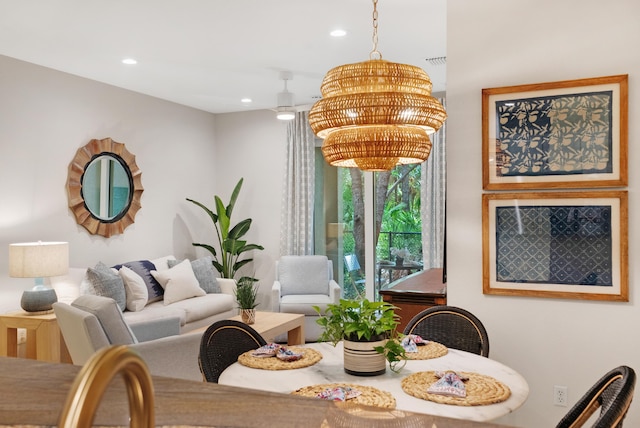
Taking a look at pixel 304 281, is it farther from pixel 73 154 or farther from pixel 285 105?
pixel 73 154

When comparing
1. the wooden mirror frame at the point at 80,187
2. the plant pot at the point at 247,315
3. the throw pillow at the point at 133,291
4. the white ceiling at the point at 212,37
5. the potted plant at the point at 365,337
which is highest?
the white ceiling at the point at 212,37

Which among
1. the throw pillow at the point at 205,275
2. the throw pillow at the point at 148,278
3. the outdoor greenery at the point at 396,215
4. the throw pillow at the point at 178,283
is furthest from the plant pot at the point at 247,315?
the outdoor greenery at the point at 396,215

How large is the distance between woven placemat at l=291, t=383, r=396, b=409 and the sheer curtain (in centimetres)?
461

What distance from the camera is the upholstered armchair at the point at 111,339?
9.63ft

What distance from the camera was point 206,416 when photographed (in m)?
0.48

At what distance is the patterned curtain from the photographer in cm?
575

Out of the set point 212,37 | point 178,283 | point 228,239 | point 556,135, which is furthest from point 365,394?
point 228,239

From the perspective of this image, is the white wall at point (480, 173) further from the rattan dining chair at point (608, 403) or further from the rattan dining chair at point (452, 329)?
the rattan dining chair at point (608, 403)

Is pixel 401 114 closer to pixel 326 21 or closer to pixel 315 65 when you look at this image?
pixel 326 21

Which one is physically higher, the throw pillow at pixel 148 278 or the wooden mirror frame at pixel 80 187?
the wooden mirror frame at pixel 80 187

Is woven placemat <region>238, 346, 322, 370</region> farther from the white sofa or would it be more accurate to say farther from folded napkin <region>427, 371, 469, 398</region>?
the white sofa

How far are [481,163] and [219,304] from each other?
3.32 metres

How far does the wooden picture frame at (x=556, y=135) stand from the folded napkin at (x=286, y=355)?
136cm

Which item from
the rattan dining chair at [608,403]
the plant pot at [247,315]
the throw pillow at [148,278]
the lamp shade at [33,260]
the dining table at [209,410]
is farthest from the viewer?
the throw pillow at [148,278]
